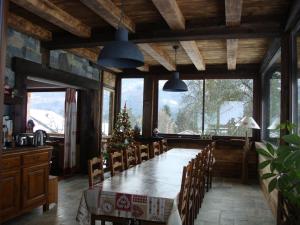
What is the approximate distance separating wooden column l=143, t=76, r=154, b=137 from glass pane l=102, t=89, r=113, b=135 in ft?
3.13

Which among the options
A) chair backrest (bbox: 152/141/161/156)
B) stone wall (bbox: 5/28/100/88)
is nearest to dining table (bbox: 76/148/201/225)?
chair backrest (bbox: 152/141/161/156)

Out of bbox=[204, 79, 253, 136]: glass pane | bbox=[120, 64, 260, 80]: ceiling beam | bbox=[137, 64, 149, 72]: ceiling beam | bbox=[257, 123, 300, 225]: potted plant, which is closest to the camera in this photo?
bbox=[257, 123, 300, 225]: potted plant

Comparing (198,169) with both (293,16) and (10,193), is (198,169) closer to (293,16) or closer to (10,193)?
(293,16)

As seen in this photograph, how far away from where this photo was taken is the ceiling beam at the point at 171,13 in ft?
10.9

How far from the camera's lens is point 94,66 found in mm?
6898

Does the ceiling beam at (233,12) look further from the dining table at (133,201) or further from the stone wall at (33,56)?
the stone wall at (33,56)

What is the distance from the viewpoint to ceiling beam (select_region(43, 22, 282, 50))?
392 centimetres

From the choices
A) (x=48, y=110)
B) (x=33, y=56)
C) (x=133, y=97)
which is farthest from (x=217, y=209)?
(x=48, y=110)

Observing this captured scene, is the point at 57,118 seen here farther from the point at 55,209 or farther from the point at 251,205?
the point at 251,205

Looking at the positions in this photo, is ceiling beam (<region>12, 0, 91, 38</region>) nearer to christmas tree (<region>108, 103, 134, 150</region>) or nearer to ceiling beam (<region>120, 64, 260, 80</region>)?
christmas tree (<region>108, 103, 134, 150</region>)

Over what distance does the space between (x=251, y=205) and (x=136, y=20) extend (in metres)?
3.43

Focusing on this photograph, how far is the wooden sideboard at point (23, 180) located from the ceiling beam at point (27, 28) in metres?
1.75

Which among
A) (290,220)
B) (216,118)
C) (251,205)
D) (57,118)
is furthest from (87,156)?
(290,220)

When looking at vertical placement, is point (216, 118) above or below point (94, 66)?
below
